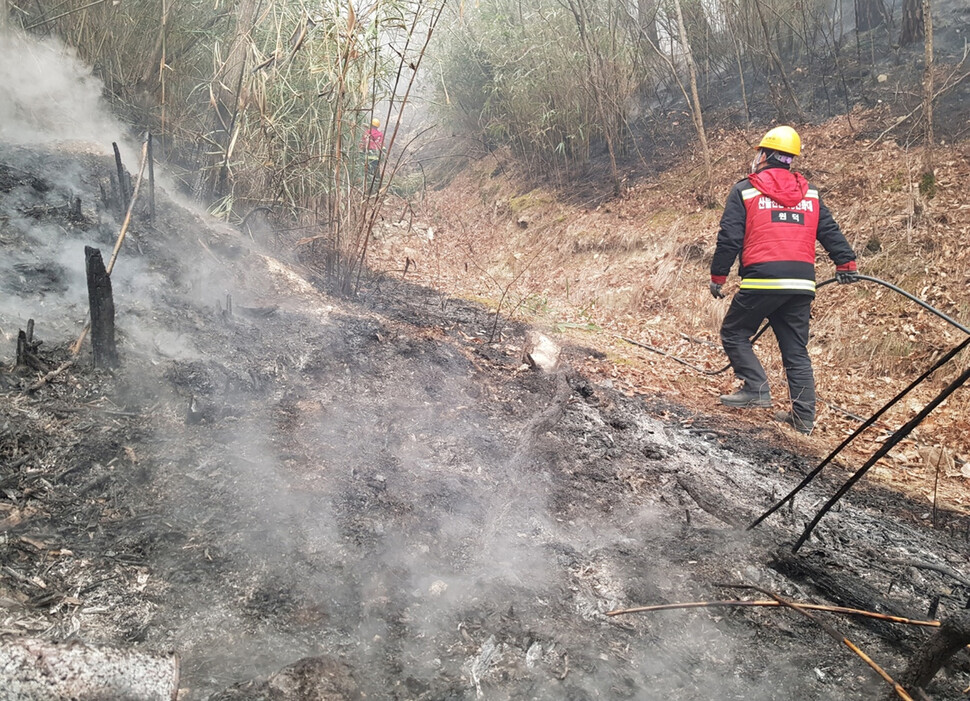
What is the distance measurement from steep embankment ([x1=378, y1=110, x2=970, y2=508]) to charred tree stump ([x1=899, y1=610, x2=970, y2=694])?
2.53m

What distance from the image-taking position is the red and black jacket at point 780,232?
171 inches

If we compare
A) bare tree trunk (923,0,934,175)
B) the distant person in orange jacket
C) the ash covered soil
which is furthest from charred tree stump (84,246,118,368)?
bare tree trunk (923,0,934,175)

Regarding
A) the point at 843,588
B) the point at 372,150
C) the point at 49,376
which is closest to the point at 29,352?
the point at 49,376

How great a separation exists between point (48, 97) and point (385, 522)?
19.6 feet

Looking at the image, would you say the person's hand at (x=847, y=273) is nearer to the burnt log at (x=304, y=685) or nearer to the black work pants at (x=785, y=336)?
the black work pants at (x=785, y=336)

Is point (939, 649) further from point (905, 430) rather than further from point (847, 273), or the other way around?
point (847, 273)

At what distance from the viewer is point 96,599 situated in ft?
6.49

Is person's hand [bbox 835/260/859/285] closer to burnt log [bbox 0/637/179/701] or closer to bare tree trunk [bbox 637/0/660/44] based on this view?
burnt log [bbox 0/637/179/701]

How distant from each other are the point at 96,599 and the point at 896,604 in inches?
123

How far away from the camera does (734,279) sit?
6500 mm

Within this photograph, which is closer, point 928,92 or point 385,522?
point 385,522

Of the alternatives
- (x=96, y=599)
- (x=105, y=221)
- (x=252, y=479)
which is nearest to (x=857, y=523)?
(x=252, y=479)

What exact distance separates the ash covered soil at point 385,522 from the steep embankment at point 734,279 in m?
0.92

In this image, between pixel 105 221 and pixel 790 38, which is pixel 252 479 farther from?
pixel 790 38
